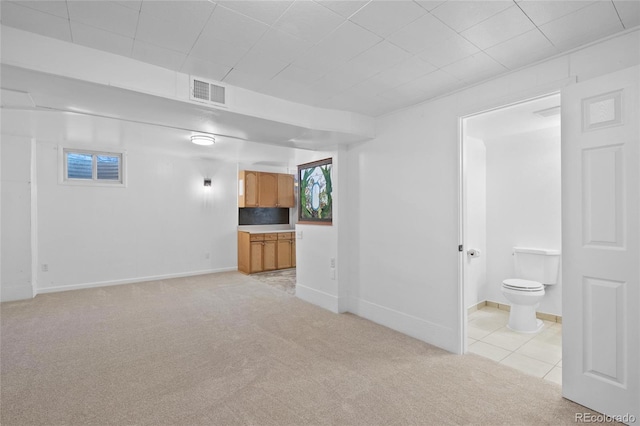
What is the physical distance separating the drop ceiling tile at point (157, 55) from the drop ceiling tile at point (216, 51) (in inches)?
5.3

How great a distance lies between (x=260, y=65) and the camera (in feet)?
7.77

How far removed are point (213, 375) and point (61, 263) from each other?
4.28m

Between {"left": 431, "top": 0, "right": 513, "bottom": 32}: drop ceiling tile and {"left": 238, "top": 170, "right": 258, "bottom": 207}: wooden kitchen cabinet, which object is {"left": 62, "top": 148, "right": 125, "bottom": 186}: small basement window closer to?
{"left": 238, "top": 170, "right": 258, "bottom": 207}: wooden kitchen cabinet

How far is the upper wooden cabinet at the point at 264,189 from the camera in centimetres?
688

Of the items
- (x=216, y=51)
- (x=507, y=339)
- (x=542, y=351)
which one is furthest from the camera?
(x=507, y=339)

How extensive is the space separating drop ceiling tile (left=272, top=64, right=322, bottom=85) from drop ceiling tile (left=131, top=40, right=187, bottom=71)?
0.74 metres

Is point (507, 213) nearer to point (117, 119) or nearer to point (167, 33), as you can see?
point (167, 33)

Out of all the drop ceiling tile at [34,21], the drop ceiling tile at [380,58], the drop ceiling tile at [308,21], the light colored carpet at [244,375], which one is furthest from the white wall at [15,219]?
the drop ceiling tile at [380,58]

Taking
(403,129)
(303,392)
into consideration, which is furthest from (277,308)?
(403,129)

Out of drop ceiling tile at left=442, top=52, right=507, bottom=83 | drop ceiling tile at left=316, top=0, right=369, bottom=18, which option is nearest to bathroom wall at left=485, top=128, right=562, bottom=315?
drop ceiling tile at left=442, top=52, right=507, bottom=83

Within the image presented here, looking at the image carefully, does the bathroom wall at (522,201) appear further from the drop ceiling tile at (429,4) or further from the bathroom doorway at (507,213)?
the drop ceiling tile at (429,4)

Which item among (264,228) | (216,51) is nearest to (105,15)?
(216,51)

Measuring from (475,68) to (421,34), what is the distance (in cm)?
76

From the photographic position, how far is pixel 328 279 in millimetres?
4199
